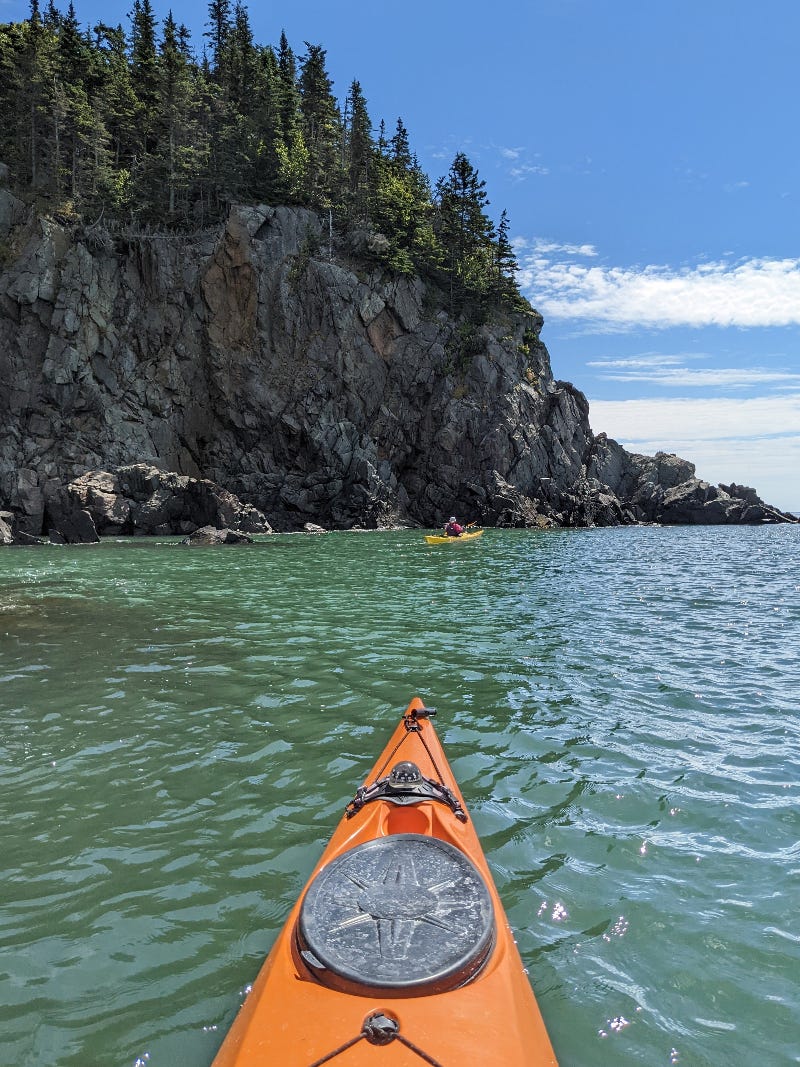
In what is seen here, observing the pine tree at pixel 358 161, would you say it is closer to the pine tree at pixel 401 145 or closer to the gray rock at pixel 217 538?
the pine tree at pixel 401 145

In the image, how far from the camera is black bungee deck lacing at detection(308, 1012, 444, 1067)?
8.90 feet

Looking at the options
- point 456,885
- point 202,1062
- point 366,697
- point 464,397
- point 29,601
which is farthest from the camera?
point 464,397

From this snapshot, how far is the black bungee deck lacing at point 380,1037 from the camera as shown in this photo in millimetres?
2713

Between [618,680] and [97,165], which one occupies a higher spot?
[97,165]

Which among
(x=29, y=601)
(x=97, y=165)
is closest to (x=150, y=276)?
(x=97, y=165)

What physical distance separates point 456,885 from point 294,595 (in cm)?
1558

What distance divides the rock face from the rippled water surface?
3566 centimetres

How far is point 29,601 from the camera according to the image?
704 inches

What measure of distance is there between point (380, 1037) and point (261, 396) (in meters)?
60.1

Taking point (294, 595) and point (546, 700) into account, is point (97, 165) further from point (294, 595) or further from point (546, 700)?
point (546, 700)

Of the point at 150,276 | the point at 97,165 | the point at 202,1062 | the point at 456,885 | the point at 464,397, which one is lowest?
the point at 202,1062

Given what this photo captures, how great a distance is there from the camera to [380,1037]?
2.78 meters

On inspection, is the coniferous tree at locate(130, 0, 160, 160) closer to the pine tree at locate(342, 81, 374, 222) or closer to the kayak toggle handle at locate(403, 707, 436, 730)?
the pine tree at locate(342, 81, 374, 222)

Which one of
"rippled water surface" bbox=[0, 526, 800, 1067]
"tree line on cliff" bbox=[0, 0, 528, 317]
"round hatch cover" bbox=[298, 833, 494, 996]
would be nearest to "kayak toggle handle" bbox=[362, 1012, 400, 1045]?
"round hatch cover" bbox=[298, 833, 494, 996]
